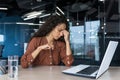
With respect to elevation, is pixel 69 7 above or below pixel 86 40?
above

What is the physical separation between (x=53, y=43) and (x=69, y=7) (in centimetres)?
361

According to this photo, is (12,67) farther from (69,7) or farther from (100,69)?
(69,7)

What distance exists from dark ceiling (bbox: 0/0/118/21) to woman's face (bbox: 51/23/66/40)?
343cm

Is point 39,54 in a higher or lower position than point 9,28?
lower

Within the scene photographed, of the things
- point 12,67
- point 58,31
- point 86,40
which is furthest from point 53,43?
point 86,40

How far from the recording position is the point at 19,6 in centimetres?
617

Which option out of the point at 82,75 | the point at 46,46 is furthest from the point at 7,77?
the point at 46,46

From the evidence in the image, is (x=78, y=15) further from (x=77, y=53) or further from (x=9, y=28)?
(x=9, y=28)

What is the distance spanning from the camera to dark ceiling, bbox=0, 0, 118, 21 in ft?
19.2

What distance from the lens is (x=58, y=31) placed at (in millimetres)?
2516

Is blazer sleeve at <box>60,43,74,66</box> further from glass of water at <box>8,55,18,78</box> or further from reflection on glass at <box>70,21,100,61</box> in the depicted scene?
reflection on glass at <box>70,21,100,61</box>

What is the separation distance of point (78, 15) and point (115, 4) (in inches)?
33.8

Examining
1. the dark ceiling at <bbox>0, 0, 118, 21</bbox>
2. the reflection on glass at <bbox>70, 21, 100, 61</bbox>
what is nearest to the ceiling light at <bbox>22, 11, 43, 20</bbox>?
the dark ceiling at <bbox>0, 0, 118, 21</bbox>

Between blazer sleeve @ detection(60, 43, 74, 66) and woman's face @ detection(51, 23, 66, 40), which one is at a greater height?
woman's face @ detection(51, 23, 66, 40)
